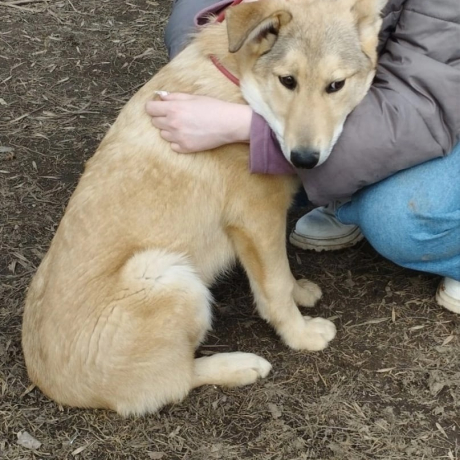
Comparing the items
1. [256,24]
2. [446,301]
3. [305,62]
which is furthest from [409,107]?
[446,301]

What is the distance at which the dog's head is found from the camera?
2.85 metres

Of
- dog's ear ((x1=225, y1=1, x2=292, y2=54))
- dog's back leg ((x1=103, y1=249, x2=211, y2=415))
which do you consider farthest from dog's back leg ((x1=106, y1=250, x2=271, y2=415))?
dog's ear ((x1=225, y1=1, x2=292, y2=54))

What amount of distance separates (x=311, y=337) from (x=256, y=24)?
1.55 m

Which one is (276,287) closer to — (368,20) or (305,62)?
(305,62)

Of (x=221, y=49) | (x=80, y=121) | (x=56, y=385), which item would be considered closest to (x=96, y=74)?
(x=80, y=121)

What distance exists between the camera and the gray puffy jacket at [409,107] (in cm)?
299

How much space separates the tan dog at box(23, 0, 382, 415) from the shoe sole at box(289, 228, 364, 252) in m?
0.81

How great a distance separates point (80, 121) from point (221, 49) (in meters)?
2.41

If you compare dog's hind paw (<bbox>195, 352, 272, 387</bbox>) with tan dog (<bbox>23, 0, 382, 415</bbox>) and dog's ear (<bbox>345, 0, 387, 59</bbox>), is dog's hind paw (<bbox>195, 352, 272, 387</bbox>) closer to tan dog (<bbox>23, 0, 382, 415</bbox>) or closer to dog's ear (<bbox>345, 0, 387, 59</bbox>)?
tan dog (<bbox>23, 0, 382, 415</bbox>)

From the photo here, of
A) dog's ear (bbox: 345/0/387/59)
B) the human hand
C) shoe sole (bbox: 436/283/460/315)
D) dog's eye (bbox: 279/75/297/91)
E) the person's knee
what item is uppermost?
dog's ear (bbox: 345/0/387/59)

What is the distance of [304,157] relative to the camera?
113 inches

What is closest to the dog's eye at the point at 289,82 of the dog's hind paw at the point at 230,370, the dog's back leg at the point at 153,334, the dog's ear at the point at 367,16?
the dog's ear at the point at 367,16

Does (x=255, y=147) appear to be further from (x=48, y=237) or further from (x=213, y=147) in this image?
(x=48, y=237)

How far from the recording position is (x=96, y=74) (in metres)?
5.89
